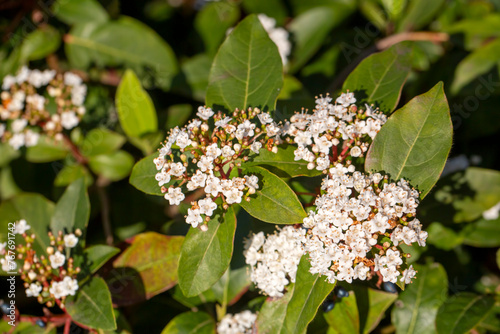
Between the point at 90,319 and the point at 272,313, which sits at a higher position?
the point at 272,313

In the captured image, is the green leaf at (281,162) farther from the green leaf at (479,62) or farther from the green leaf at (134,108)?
the green leaf at (479,62)

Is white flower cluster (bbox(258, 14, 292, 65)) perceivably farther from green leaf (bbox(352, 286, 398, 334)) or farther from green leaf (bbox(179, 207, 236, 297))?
green leaf (bbox(352, 286, 398, 334))

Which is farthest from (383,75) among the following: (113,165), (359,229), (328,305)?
(113,165)

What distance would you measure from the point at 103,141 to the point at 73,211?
840mm

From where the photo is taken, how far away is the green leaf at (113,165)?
10.7 feet

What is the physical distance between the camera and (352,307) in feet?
7.12

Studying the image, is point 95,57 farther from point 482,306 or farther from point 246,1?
point 482,306

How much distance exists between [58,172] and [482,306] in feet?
10.6

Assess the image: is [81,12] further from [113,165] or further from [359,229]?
[359,229]

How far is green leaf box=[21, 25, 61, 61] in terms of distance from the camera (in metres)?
3.49

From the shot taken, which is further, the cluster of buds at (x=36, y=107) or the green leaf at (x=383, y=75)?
the cluster of buds at (x=36, y=107)

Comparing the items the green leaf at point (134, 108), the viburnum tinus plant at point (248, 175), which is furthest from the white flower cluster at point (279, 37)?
the green leaf at point (134, 108)

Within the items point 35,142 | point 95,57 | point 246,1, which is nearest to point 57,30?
point 95,57

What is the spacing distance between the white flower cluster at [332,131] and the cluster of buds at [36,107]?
6.35 ft
